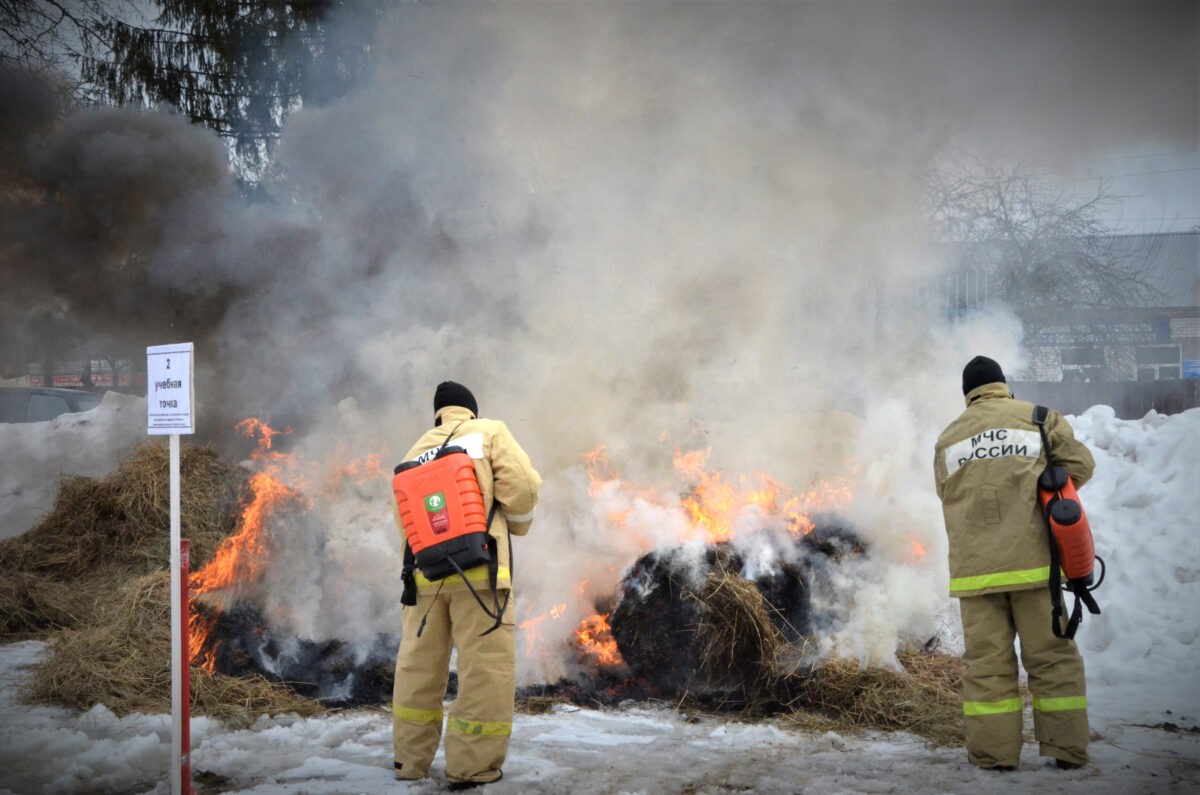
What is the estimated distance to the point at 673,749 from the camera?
15.0 feet

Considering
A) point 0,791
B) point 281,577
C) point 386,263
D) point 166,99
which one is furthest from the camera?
point 166,99

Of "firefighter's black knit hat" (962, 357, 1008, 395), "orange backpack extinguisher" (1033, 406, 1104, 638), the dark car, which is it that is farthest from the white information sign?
the dark car

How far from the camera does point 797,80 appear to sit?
7785 millimetres

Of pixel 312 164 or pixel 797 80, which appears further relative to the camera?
pixel 312 164

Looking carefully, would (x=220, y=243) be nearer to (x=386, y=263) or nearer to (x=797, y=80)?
(x=386, y=263)

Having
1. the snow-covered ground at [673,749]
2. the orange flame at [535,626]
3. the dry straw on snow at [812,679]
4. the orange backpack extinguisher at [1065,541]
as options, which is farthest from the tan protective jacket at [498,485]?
the orange backpack extinguisher at [1065,541]

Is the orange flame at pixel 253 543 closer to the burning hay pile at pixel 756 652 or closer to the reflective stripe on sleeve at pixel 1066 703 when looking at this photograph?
the burning hay pile at pixel 756 652

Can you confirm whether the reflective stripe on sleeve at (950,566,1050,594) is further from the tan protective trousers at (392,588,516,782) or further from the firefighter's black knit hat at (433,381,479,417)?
the firefighter's black knit hat at (433,381,479,417)

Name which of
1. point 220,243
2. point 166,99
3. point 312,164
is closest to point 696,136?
point 312,164

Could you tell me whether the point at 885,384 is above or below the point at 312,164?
below

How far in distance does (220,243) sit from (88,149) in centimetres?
147

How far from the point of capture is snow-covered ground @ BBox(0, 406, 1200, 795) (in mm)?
3967

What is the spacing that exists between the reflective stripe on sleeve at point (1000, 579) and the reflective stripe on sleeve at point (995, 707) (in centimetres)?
52

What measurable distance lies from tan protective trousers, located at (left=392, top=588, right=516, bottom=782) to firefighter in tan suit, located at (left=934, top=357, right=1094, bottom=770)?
2203 millimetres
